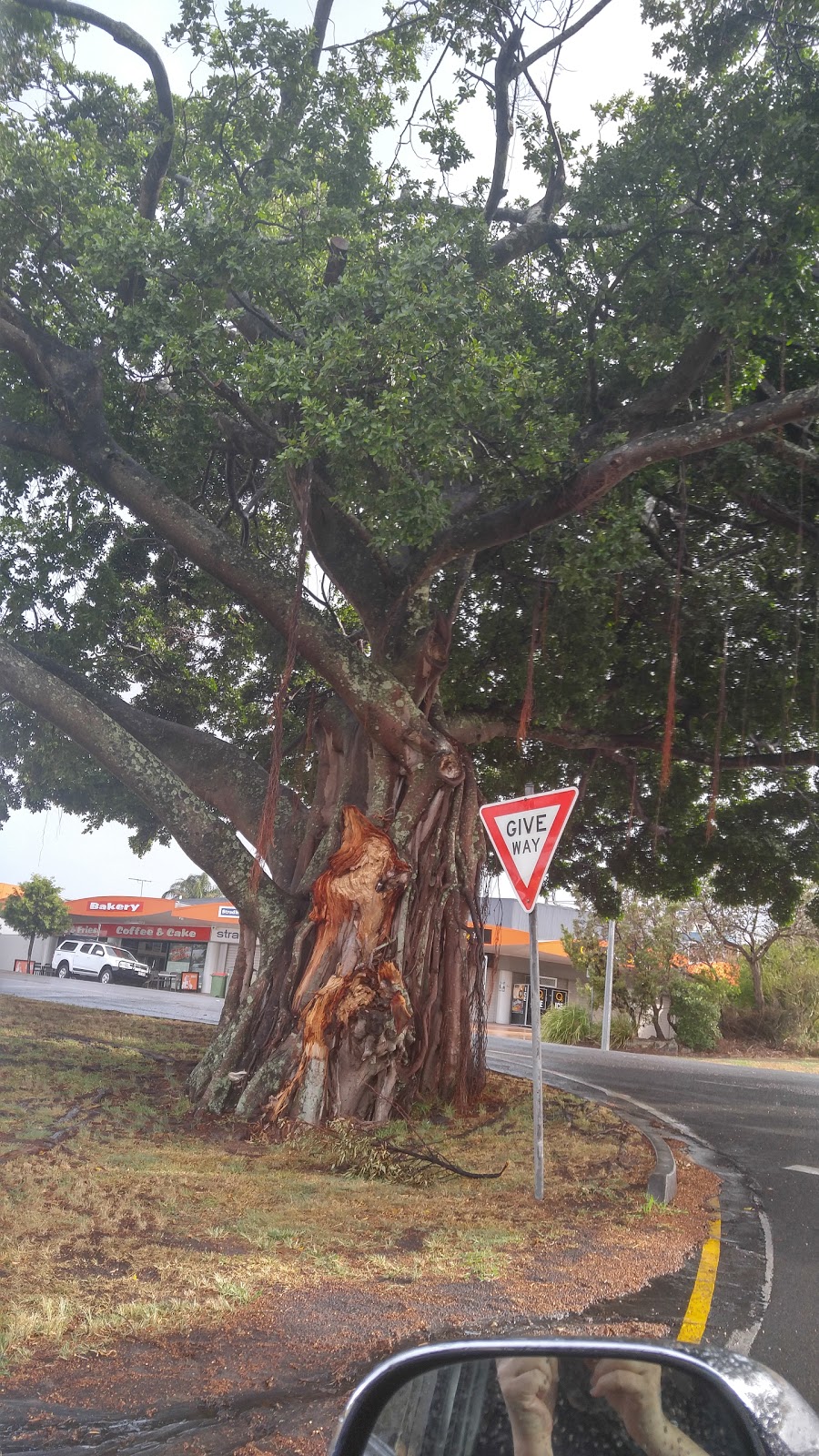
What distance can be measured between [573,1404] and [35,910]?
151ft

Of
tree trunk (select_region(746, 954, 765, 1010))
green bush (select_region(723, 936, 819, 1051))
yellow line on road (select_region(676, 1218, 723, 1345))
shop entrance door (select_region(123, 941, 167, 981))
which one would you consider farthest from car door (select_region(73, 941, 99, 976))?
yellow line on road (select_region(676, 1218, 723, 1345))

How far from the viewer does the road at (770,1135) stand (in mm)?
4656

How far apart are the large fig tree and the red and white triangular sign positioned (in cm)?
274

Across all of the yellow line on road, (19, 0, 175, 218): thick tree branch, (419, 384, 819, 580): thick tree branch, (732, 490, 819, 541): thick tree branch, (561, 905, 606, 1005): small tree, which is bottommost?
the yellow line on road

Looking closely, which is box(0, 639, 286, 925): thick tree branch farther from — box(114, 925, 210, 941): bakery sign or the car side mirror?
box(114, 925, 210, 941): bakery sign

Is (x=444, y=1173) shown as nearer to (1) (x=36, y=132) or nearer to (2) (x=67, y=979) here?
(1) (x=36, y=132)

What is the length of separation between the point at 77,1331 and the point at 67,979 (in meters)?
35.7

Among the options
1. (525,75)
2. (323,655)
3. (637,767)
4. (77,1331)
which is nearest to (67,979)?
(637,767)

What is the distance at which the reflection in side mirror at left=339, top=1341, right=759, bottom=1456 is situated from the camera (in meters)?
1.40

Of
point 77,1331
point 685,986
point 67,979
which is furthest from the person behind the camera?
point 67,979

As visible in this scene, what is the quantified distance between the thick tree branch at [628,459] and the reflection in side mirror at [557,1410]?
8265 mm

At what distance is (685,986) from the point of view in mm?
31250

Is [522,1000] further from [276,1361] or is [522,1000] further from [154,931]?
[276,1361]

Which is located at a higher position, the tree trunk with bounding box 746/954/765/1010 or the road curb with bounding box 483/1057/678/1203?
the tree trunk with bounding box 746/954/765/1010
